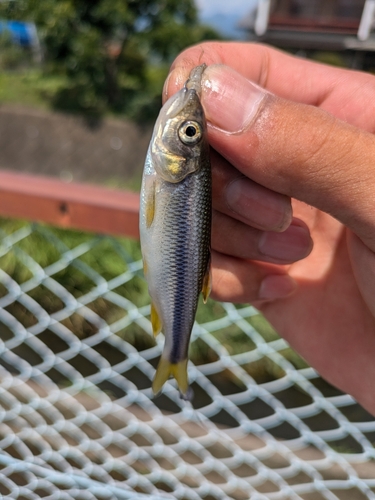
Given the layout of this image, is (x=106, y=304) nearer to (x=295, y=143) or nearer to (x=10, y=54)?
(x=295, y=143)

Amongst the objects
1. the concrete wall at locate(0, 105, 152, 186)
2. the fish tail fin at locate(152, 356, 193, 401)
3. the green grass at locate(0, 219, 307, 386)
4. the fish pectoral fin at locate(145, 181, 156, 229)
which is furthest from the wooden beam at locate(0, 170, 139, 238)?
the concrete wall at locate(0, 105, 152, 186)

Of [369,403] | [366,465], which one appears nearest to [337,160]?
[369,403]

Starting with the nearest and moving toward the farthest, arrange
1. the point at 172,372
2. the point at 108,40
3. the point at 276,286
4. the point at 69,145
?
the point at 172,372, the point at 276,286, the point at 108,40, the point at 69,145

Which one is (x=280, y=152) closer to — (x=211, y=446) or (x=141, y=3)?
(x=211, y=446)

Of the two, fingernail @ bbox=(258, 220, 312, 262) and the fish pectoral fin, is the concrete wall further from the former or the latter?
the fish pectoral fin

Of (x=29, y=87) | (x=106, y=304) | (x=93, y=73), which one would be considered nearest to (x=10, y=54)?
(x=29, y=87)

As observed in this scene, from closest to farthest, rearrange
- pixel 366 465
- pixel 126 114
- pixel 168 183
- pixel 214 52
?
pixel 168 183
pixel 214 52
pixel 366 465
pixel 126 114
